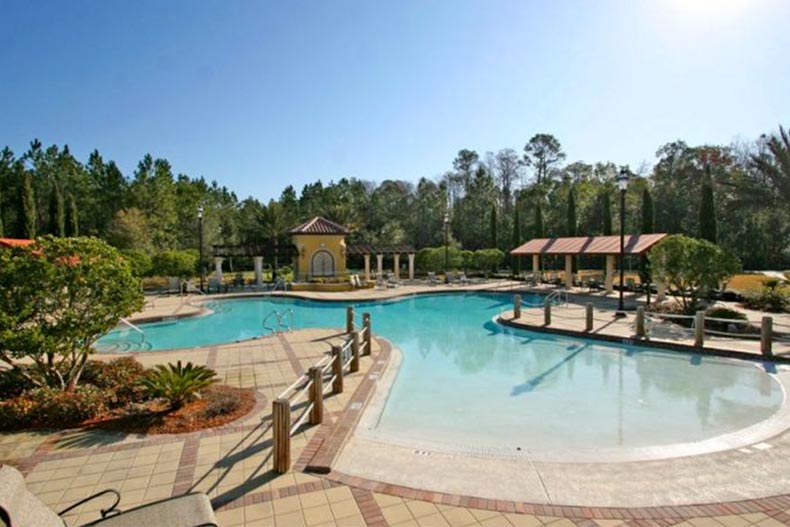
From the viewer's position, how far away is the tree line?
108 feet

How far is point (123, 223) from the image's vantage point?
29.9 metres

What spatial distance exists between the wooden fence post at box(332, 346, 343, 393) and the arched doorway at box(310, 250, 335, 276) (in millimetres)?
23558

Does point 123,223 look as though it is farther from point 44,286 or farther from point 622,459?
point 622,459

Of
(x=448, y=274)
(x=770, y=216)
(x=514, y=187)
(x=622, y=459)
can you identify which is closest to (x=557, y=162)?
(x=514, y=187)

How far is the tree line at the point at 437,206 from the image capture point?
33062 mm

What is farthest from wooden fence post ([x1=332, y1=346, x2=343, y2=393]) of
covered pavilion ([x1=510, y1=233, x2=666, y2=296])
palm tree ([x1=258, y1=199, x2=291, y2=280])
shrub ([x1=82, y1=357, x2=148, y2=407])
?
palm tree ([x1=258, y1=199, x2=291, y2=280])

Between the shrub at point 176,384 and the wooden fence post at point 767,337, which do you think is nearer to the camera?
the shrub at point 176,384

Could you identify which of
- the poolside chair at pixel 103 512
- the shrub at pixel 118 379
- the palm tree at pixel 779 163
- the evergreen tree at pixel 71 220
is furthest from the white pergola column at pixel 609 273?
the evergreen tree at pixel 71 220

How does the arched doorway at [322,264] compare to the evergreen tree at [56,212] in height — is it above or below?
below

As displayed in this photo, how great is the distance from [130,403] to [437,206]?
38.6 m

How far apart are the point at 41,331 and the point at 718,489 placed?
8.52 m

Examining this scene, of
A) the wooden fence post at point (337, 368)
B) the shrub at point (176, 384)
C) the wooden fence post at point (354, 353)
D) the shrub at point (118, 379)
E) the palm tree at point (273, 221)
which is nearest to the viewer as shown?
the shrub at point (176, 384)

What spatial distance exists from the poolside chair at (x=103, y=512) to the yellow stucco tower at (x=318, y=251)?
26841 millimetres

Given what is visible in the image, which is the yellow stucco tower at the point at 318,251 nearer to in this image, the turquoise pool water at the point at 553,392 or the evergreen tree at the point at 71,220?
the turquoise pool water at the point at 553,392
